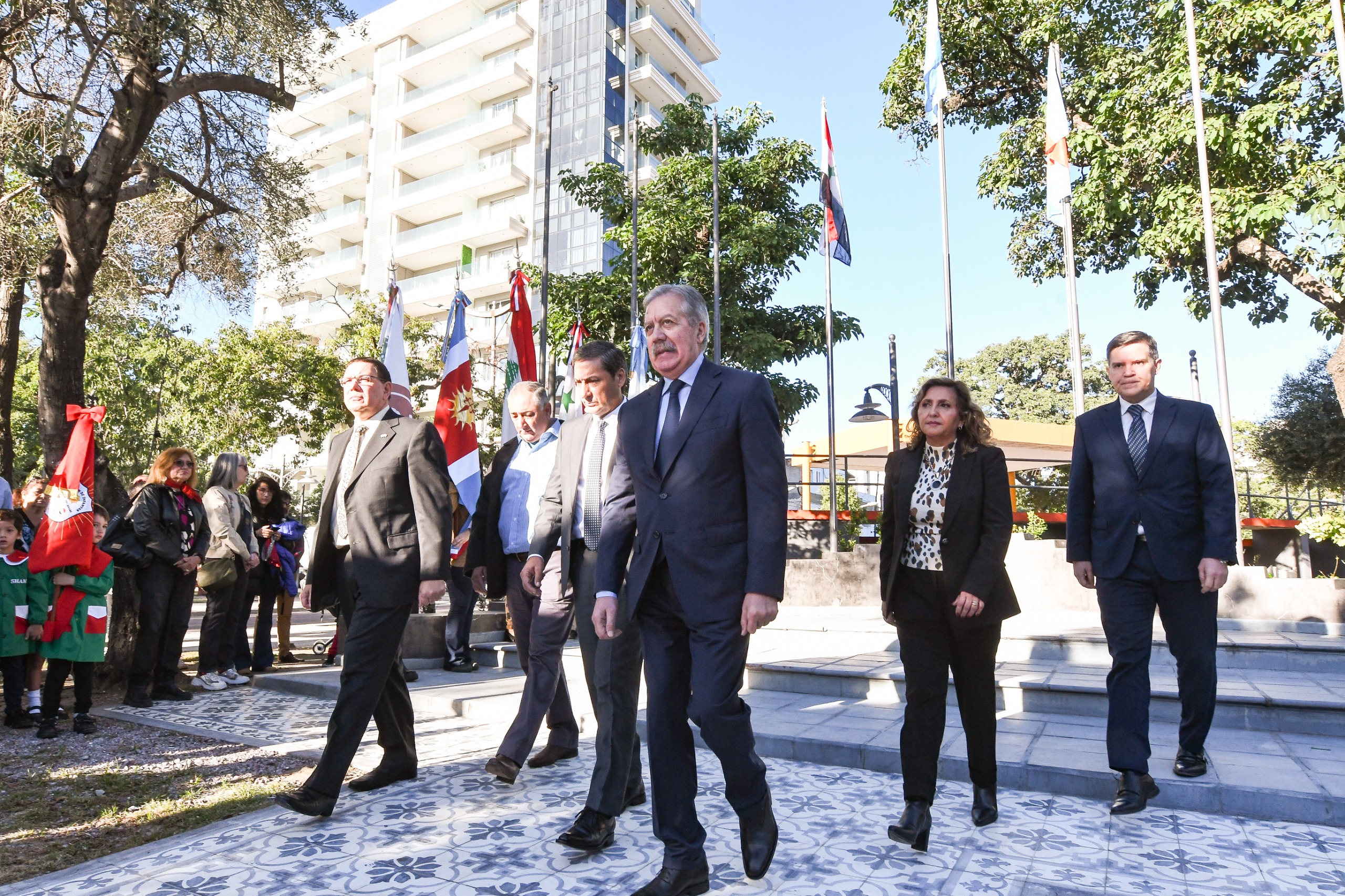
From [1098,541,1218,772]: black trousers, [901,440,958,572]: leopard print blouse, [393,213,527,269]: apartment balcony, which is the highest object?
[393,213,527,269]: apartment balcony

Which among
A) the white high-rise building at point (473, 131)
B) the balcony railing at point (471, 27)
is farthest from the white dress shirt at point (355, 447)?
the balcony railing at point (471, 27)

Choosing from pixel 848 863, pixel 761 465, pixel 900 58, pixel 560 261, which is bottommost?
pixel 848 863

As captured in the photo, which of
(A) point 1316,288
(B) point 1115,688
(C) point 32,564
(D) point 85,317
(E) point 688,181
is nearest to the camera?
(B) point 1115,688

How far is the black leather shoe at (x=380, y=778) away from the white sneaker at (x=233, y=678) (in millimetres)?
3728

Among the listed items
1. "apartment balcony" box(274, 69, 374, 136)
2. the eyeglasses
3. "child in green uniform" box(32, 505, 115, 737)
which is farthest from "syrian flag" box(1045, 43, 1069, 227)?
"apartment balcony" box(274, 69, 374, 136)

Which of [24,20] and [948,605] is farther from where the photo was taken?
[24,20]

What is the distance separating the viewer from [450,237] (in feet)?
142

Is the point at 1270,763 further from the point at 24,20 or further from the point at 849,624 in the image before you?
the point at 24,20

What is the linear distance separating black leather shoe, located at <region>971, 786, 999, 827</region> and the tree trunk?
10135 mm

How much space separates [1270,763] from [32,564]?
23.1 ft

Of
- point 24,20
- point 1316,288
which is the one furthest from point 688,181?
point 24,20

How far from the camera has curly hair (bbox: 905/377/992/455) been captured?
355cm

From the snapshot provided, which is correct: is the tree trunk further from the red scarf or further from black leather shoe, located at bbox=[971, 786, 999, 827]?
black leather shoe, located at bbox=[971, 786, 999, 827]

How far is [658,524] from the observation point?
2.83 metres
